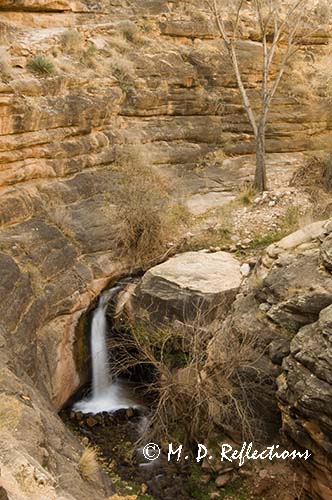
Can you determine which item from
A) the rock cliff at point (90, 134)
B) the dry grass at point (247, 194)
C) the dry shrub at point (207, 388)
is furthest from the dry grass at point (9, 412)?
the dry grass at point (247, 194)

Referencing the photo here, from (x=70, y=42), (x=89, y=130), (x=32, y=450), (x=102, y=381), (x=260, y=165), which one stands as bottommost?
(x=102, y=381)

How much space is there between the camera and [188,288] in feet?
32.6

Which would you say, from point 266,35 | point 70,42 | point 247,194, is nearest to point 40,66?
point 70,42

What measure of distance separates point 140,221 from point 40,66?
13.3 ft

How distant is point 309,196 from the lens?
1338 centimetres

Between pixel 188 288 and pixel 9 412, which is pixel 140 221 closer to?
pixel 188 288

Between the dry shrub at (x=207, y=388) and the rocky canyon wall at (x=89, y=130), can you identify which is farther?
the rocky canyon wall at (x=89, y=130)

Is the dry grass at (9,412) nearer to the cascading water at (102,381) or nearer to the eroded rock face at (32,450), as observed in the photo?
the eroded rock face at (32,450)

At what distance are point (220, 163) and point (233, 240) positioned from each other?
3972 mm

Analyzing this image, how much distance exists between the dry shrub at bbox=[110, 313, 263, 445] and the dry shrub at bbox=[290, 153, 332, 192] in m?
6.66

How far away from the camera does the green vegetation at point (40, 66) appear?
1175 centimetres

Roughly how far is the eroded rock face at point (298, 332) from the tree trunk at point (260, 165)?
14.9 feet

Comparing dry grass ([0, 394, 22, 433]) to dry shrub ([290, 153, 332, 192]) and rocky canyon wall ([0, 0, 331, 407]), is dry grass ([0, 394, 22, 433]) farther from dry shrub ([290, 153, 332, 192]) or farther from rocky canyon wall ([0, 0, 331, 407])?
dry shrub ([290, 153, 332, 192])

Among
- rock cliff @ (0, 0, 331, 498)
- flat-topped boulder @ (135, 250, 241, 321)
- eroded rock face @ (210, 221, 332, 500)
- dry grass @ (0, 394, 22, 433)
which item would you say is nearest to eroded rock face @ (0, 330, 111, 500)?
dry grass @ (0, 394, 22, 433)
